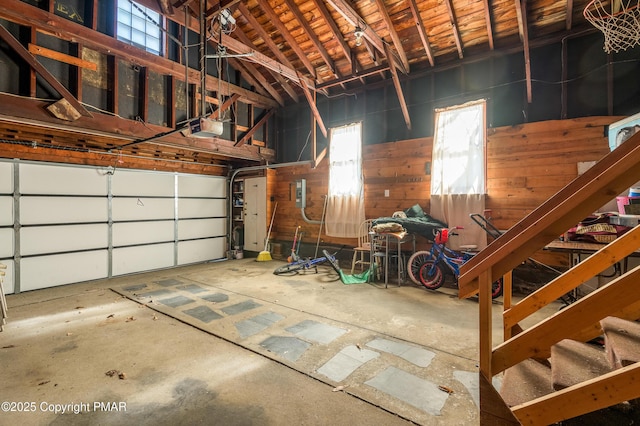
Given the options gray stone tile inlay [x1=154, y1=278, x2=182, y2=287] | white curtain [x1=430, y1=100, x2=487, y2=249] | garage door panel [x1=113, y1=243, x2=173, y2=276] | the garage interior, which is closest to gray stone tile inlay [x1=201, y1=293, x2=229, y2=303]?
the garage interior

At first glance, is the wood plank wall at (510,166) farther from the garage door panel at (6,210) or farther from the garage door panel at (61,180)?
the garage door panel at (6,210)

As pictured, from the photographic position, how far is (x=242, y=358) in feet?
8.70

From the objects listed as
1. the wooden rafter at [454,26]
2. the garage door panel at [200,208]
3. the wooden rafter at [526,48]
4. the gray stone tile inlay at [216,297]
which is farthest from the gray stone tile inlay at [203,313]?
the wooden rafter at [526,48]

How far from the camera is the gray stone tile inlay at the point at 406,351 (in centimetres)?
257

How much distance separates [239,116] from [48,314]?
5.16 m

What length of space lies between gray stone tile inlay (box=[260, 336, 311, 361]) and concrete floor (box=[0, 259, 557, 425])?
0.07 ft

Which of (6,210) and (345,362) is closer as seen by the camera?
(345,362)

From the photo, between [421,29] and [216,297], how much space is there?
222 inches

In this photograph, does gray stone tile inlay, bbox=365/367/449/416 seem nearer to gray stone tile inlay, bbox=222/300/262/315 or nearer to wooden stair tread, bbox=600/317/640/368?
wooden stair tread, bbox=600/317/640/368

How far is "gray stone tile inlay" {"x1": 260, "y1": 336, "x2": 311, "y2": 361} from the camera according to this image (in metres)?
2.70

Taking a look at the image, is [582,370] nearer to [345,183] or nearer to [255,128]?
[345,183]

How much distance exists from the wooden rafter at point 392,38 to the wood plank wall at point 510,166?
5.12 ft

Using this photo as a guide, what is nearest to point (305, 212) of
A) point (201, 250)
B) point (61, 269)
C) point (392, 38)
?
point (201, 250)

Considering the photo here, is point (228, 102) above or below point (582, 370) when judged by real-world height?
above
